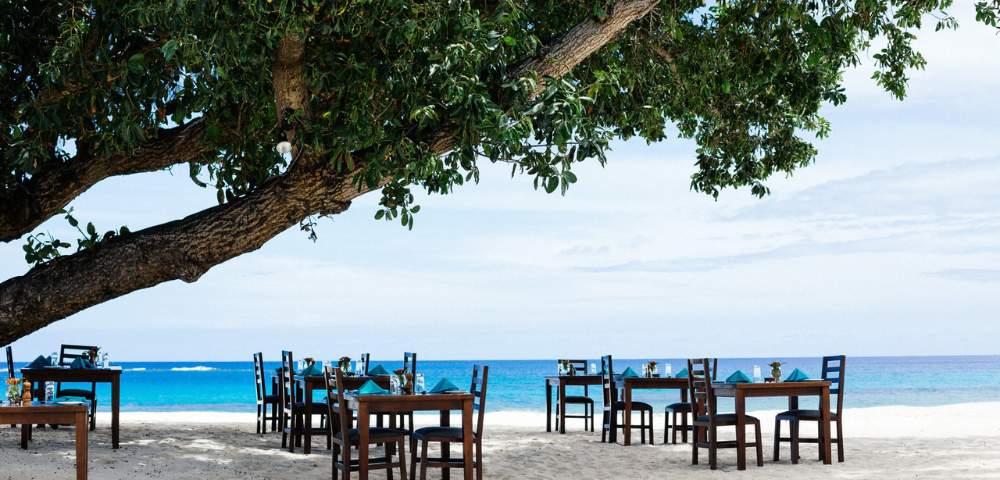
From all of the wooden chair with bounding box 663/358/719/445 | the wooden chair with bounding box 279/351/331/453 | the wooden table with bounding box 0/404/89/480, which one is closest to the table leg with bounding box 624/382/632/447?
the wooden chair with bounding box 663/358/719/445

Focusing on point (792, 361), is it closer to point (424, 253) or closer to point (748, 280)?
point (748, 280)

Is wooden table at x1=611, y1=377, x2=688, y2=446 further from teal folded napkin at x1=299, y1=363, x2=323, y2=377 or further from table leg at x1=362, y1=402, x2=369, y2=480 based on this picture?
table leg at x1=362, y1=402, x2=369, y2=480

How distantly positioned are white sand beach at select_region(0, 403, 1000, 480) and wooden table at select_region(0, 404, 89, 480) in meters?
1.36

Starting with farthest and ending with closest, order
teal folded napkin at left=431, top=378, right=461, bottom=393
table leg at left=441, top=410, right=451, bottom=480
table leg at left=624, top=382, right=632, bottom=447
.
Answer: table leg at left=624, top=382, right=632, bottom=447, table leg at left=441, top=410, right=451, bottom=480, teal folded napkin at left=431, top=378, right=461, bottom=393

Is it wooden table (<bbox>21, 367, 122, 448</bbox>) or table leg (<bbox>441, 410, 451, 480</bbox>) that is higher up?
wooden table (<bbox>21, 367, 122, 448</bbox>)

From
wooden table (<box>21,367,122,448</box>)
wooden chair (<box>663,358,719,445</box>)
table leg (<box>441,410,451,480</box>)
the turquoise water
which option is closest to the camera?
table leg (<box>441,410,451,480</box>)

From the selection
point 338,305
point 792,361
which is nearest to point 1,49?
point 338,305

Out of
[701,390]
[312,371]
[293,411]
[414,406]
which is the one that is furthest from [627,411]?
[414,406]

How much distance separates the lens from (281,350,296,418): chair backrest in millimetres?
9672

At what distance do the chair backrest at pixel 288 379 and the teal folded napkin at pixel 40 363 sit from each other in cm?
245

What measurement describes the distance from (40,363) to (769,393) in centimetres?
746

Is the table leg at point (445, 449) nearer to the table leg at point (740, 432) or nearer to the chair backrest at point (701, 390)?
the chair backrest at point (701, 390)

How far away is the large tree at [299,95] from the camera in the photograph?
5.32 meters

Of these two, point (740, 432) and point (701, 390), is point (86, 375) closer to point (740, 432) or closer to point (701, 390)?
point (701, 390)
